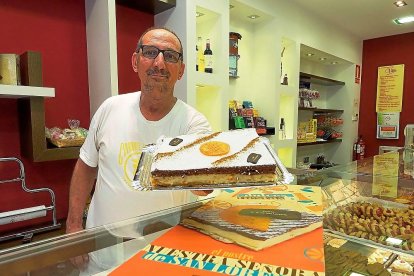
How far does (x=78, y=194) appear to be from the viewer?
1461 mm

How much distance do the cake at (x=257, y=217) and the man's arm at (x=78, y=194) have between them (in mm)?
802

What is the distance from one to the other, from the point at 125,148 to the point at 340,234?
927 mm

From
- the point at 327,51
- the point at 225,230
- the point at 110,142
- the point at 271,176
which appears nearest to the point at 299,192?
the point at 271,176

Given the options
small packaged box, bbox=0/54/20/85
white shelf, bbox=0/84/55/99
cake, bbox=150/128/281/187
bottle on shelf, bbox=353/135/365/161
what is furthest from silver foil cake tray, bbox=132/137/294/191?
bottle on shelf, bbox=353/135/365/161

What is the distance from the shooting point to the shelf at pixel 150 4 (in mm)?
2199

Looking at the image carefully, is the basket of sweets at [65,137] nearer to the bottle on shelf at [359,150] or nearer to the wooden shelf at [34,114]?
the wooden shelf at [34,114]

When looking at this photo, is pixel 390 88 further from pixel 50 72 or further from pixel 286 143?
pixel 50 72

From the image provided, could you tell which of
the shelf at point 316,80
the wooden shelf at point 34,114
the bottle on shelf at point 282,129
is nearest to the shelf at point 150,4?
the wooden shelf at point 34,114

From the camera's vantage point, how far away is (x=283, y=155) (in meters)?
3.69

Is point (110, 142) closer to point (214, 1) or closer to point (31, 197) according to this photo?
point (31, 197)

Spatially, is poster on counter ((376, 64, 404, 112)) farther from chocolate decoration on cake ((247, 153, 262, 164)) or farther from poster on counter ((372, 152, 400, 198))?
chocolate decoration on cake ((247, 153, 262, 164))

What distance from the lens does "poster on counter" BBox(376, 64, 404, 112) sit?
193 inches

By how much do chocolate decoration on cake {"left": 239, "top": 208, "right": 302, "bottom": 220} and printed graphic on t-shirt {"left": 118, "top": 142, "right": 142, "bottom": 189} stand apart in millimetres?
633

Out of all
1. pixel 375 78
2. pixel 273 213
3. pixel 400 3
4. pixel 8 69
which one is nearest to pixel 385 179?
pixel 273 213
